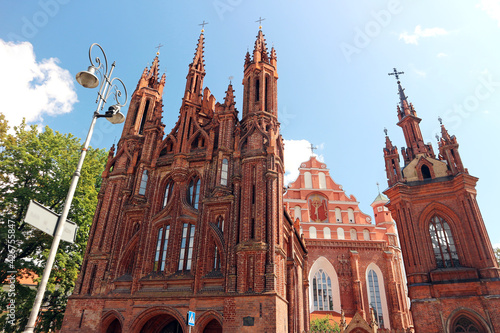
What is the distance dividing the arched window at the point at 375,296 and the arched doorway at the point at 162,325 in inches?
862

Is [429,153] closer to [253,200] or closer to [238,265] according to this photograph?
[253,200]

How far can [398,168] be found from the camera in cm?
2562

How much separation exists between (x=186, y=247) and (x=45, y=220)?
1211cm

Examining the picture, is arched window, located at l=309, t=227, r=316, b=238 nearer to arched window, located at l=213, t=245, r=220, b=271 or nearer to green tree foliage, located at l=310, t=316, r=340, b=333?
green tree foliage, located at l=310, t=316, r=340, b=333

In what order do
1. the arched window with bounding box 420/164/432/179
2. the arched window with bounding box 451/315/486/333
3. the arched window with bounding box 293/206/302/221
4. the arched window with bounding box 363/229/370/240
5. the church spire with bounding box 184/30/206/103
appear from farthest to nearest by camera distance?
1. the arched window with bounding box 293/206/302/221
2. the arched window with bounding box 363/229/370/240
3. the arched window with bounding box 420/164/432/179
4. the church spire with bounding box 184/30/206/103
5. the arched window with bounding box 451/315/486/333

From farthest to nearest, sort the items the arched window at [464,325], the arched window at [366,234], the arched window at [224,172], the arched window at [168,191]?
the arched window at [366,234], the arched window at [168,191], the arched window at [464,325], the arched window at [224,172]

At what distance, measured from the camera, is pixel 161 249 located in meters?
18.0

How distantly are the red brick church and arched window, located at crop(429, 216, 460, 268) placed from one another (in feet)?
0.23

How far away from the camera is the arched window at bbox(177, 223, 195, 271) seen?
17078 millimetres

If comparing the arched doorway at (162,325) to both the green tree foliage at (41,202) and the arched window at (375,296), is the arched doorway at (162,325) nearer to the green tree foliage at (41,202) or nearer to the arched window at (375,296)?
the green tree foliage at (41,202)

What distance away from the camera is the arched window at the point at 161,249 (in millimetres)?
17578

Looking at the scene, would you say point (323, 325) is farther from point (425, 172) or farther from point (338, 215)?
point (425, 172)

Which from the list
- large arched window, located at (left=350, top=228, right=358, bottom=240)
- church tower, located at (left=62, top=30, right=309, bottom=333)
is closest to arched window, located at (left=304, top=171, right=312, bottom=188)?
large arched window, located at (left=350, top=228, right=358, bottom=240)

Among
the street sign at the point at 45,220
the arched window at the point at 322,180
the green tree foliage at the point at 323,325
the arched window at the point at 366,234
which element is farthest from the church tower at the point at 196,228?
the arched window at the point at 322,180
